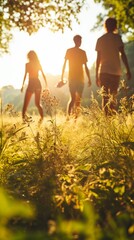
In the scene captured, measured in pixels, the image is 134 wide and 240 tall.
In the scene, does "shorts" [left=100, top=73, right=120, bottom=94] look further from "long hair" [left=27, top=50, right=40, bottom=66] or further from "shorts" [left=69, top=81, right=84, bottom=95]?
"long hair" [left=27, top=50, right=40, bottom=66]

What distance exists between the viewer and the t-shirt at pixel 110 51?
7.25 m

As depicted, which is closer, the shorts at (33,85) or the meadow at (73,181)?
the meadow at (73,181)

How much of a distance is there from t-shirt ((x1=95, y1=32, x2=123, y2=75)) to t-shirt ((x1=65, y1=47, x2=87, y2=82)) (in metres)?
1.54

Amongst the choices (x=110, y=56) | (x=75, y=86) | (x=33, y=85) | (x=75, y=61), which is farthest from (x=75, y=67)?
(x=33, y=85)

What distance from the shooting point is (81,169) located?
91.7 inches

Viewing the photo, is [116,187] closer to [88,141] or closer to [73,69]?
[88,141]

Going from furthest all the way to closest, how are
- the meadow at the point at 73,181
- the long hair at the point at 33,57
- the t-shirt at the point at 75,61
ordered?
the long hair at the point at 33,57 → the t-shirt at the point at 75,61 → the meadow at the point at 73,181

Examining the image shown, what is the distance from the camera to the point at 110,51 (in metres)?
7.27

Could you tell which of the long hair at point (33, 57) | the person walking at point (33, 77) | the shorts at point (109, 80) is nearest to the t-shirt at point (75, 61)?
the shorts at point (109, 80)

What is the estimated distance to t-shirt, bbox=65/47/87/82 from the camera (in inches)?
349

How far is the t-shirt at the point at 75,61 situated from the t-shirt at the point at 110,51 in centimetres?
154

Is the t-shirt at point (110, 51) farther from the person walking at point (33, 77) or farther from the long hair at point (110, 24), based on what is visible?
the person walking at point (33, 77)

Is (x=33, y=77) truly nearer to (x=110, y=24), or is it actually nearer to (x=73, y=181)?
(x=110, y=24)

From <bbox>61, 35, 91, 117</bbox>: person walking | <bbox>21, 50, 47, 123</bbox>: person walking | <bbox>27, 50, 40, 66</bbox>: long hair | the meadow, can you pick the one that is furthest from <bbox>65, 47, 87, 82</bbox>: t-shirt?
the meadow
